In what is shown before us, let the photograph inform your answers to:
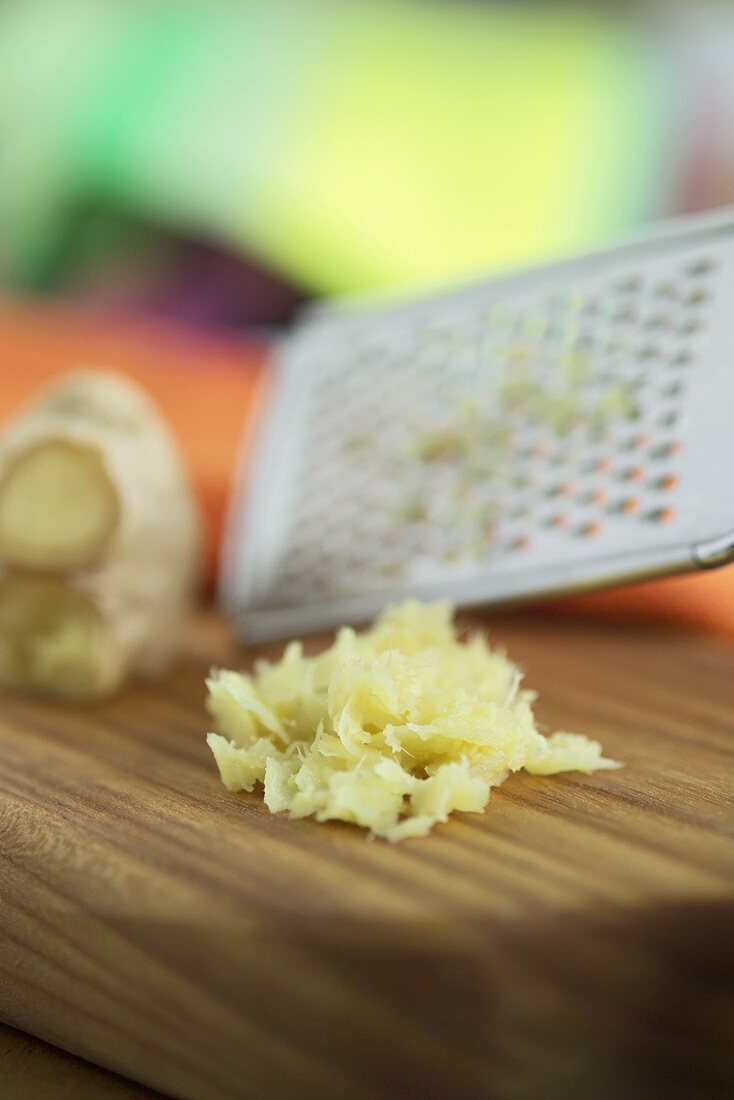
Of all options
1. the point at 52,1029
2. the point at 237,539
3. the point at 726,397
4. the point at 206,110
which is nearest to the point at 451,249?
the point at 206,110

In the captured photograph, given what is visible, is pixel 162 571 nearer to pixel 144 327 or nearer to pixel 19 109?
pixel 144 327

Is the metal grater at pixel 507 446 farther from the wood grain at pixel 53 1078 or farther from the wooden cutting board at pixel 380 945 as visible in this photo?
the wood grain at pixel 53 1078

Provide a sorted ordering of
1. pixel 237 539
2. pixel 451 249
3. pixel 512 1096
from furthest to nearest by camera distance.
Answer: pixel 451 249
pixel 237 539
pixel 512 1096

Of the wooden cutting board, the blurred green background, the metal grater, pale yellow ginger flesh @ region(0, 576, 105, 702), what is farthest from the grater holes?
the blurred green background

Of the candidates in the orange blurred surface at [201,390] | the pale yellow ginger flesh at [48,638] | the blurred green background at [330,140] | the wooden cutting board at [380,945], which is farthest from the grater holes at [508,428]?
the blurred green background at [330,140]

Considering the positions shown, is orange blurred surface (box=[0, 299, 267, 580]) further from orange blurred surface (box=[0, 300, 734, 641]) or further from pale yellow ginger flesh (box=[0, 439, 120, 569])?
pale yellow ginger flesh (box=[0, 439, 120, 569])

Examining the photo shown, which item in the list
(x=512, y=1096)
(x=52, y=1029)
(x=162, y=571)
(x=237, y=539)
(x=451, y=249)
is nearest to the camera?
(x=512, y=1096)

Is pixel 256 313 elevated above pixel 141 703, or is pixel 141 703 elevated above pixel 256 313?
pixel 256 313
